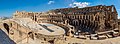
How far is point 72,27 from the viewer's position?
125 feet

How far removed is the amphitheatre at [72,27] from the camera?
2230cm

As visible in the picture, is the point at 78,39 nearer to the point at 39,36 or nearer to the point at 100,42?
the point at 100,42

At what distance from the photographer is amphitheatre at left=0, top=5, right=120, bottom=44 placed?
878 inches

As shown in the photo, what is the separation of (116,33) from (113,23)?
1398 cm

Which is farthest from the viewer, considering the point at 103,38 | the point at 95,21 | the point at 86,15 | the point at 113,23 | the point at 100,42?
the point at 86,15

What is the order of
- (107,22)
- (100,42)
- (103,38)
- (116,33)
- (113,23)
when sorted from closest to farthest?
(100,42)
(103,38)
(116,33)
(113,23)
(107,22)

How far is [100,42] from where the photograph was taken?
1000 inches

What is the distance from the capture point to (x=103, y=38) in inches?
1088

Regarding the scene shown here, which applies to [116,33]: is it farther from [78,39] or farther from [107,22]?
[107,22]

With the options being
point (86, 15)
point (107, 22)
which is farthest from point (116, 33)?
point (86, 15)

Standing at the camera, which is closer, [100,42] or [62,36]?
[100,42]

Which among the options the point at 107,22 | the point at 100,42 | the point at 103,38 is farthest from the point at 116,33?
the point at 107,22

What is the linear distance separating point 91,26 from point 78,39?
26491 mm

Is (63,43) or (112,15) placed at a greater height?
(112,15)
